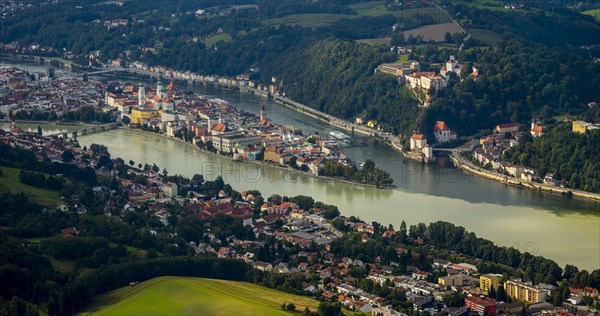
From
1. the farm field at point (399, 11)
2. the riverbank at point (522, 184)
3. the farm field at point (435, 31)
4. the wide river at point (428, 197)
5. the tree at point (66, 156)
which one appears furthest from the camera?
the farm field at point (399, 11)

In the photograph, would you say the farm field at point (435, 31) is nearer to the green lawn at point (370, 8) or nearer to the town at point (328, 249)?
the green lawn at point (370, 8)

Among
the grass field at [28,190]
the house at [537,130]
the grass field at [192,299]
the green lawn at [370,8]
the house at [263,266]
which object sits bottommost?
the house at [263,266]

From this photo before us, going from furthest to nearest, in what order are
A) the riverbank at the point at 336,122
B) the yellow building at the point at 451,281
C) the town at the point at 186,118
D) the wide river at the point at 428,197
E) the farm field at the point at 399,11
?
1. the farm field at the point at 399,11
2. the town at the point at 186,118
3. the riverbank at the point at 336,122
4. the wide river at the point at 428,197
5. the yellow building at the point at 451,281

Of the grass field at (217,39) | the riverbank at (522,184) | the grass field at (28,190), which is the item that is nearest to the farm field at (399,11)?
the grass field at (217,39)

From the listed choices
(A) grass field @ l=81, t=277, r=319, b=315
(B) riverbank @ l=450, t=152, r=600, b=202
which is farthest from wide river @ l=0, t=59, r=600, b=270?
(A) grass field @ l=81, t=277, r=319, b=315

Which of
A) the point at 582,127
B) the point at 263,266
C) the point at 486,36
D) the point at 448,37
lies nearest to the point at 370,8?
the point at 448,37

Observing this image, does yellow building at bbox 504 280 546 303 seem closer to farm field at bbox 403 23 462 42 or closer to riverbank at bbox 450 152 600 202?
riverbank at bbox 450 152 600 202

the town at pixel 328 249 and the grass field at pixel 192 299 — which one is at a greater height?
the grass field at pixel 192 299

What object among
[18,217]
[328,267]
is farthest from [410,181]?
[18,217]
